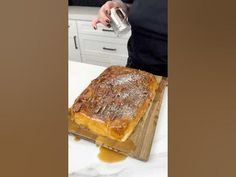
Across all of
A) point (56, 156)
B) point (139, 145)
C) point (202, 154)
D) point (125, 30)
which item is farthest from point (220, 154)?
point (125, 30)

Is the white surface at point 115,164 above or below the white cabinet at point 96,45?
above

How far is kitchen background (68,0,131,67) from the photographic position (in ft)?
6.34

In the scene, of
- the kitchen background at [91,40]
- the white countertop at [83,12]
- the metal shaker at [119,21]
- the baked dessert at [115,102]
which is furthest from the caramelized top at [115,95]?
the white countertop at [83,12]

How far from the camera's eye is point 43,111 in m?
0.20

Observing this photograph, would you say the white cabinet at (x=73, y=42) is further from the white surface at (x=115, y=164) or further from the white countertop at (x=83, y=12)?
the white surface at (x=115, y=164)

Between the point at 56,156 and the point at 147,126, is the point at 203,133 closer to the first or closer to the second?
the point at 56,156

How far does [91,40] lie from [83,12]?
21 centimetres

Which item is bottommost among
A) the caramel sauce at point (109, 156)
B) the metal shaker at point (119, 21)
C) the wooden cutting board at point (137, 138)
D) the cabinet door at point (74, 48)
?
the cabinet door at point (74, 48)

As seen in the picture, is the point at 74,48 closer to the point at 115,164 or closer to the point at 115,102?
the point at 115,102

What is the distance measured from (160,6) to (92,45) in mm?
1221

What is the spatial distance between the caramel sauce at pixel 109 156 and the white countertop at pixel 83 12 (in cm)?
148

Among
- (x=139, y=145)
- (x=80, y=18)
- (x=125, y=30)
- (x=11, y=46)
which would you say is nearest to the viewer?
(x=11, y=46)

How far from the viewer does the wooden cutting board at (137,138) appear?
0.58m

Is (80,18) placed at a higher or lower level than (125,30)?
lower
